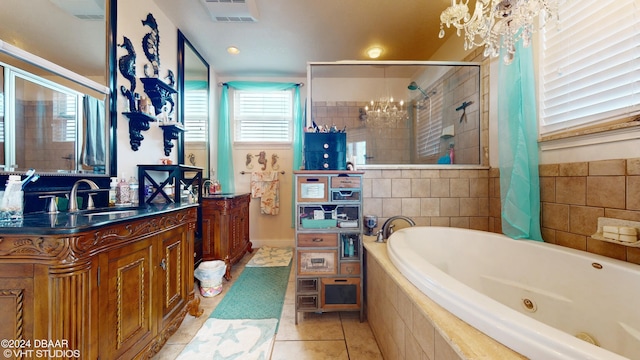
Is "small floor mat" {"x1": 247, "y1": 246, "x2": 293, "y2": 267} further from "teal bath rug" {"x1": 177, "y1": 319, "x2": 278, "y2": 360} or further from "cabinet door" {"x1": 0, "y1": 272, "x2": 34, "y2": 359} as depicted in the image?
"cabinet door" {"x1": 0, "y1": 272, "x2": 34, "y2": 359}

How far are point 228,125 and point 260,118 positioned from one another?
46cm

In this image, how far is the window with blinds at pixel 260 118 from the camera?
3178 millimetres

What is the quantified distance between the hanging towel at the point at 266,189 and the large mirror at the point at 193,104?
637 millimetres

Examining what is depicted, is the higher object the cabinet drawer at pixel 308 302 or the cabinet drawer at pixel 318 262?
the cabinet drawer at pixel 318 262

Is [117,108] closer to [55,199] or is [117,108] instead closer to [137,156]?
[137,156]

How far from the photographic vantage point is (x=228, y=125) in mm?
3047

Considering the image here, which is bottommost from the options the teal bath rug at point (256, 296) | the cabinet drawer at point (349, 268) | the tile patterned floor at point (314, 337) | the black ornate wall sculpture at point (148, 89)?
the tile patterned floor at point (314, 337)

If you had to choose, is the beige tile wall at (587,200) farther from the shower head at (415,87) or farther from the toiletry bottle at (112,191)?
the toiletry bottle at (112,191)

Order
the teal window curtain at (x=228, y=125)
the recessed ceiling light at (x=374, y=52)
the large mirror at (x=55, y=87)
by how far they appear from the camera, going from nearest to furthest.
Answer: the large mirror at (x=55, y=87) → the recessed ceiling light at (x=374, y=52) → the teal window curtain at (x=228, y=125)

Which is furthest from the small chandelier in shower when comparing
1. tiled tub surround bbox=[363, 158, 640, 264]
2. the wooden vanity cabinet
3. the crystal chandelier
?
the wooden vanity cabinet

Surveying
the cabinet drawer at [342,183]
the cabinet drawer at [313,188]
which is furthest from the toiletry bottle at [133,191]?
the cabinet drawer at [342,183]

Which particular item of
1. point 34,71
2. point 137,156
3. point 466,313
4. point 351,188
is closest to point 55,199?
point 34,71

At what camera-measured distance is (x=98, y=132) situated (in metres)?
1.37

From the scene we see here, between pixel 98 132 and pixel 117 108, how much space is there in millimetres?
265
